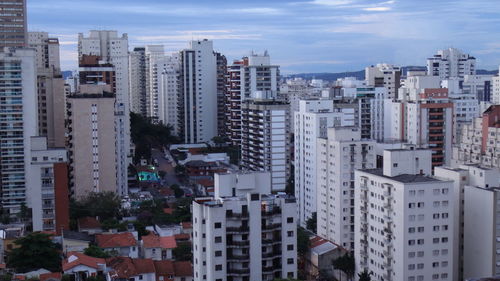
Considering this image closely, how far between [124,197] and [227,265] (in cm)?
1551

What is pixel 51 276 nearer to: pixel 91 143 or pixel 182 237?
pixel 182 237

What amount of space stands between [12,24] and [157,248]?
24.7 m

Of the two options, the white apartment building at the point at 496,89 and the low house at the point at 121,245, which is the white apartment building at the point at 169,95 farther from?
the low house at the point at 121,245

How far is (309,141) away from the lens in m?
30.1

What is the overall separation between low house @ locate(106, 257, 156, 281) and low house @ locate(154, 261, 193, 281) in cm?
31

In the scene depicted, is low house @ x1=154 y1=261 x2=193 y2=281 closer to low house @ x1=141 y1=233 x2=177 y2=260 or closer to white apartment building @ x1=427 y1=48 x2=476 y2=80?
low house @ x1=141 y1=233 x2=177 y2=260

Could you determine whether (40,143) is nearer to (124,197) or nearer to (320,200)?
(124,197)

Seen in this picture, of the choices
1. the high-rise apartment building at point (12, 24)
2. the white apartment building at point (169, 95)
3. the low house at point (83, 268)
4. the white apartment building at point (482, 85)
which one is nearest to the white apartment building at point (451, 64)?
the white apartment building at point (482, 85)

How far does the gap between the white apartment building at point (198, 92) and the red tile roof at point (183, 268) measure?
2996 cm

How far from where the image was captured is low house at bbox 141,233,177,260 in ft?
69.9

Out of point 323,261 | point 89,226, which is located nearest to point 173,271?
point 323,261

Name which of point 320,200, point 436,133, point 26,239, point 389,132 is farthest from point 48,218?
point 389,132

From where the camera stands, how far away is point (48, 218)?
24.7 meters

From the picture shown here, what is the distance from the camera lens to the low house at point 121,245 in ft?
70.7
